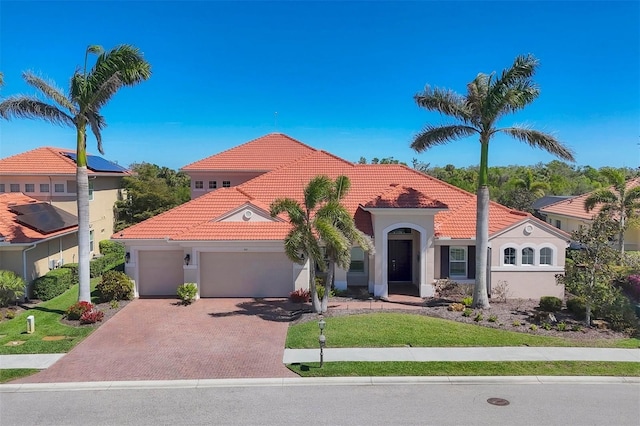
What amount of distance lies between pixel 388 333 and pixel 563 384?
5.28 meters

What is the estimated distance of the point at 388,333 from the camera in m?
15.7

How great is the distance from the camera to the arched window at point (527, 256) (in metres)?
21.2

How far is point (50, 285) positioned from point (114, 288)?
3202 mm

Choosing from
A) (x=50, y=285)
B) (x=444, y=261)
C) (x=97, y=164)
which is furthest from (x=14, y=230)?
(x=444, y=261)

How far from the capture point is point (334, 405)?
35.8 ft

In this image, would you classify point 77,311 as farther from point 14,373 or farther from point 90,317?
point 14,373

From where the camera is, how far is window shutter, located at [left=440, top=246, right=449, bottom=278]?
72.5 feet

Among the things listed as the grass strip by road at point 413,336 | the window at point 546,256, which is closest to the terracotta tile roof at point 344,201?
Answer: the window at point 546,256

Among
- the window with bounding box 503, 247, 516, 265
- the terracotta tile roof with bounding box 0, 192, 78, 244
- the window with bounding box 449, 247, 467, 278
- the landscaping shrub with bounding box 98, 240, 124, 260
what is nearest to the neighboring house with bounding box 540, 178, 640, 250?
the window with bounding box 503, 247, 516, 265

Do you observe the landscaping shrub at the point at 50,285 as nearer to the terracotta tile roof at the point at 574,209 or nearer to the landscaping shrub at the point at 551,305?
the landscaping shrub at the point at 551,305

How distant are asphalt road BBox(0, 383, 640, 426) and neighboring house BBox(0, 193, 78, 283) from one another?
10303 millimetres

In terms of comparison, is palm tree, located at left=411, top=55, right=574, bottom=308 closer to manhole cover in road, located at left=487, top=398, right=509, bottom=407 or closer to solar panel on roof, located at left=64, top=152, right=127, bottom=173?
manhole cover in road, located at left=487, top=398, right=509, bottom=407

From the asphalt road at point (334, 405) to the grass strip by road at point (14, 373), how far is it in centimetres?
77

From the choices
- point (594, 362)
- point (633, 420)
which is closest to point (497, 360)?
point (594, 362)
